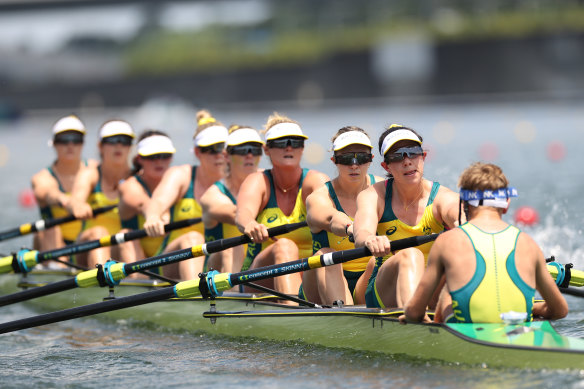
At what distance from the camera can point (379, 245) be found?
5.96 metres

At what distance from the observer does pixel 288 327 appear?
704 cm

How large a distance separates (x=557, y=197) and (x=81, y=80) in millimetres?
35176

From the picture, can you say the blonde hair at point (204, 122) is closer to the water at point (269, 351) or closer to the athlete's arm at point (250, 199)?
the athlete's arm at point (250, 199)

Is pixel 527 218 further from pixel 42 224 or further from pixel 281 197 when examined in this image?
pixel 42 224

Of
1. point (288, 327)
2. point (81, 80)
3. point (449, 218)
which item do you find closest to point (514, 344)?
point (449, 218)

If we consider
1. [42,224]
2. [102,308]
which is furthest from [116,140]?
[102,308]

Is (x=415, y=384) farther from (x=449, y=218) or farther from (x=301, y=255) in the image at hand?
(x=301, y=255)

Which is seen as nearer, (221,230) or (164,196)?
(221,230)

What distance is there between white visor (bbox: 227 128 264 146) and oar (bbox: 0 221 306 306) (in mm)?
1011

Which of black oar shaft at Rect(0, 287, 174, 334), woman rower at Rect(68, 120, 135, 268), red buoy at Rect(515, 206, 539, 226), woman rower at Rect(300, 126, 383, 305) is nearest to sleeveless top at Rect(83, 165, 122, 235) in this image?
woman rower at Rect(68, 120, 135, 268)

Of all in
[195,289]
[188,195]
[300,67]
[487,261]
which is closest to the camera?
[487,261]

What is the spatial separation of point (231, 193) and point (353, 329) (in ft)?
7.30

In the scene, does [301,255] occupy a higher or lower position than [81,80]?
lower

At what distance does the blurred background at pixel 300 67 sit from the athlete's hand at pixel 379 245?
67.8 feet
